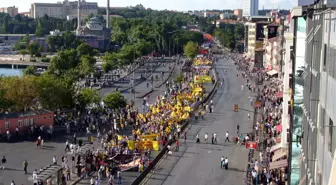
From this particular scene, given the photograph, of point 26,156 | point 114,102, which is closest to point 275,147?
point 26,156

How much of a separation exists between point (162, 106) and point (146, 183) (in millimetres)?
21625

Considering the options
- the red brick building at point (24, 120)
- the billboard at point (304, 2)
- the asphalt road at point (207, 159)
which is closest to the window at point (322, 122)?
the billboard at point (304, 2)

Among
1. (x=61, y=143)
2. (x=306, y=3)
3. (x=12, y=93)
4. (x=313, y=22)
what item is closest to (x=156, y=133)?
(x=61, y=143)

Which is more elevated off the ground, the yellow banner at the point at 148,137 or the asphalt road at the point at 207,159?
the yellow banner at the point at 148,137

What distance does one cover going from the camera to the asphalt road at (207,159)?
1124 inches

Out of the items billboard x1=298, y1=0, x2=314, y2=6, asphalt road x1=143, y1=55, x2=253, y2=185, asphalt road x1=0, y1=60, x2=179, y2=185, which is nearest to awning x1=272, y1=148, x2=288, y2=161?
asphalt road x1=143, y1=55, x2=253, y2=185

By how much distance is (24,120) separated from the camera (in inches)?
1628

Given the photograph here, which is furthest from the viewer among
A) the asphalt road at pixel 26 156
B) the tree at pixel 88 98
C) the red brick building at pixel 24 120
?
the tree at pixel 88 98

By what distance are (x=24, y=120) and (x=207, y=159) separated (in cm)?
1530

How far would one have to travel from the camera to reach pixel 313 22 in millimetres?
15797

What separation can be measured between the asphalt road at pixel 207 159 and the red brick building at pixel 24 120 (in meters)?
10.9

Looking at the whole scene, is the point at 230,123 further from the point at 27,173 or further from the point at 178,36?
the point at 178,36

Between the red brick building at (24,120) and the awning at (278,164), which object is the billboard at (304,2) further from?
the red brick building at (24,120)

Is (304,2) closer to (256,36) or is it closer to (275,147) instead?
(275,147)
